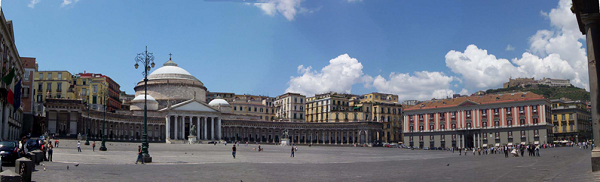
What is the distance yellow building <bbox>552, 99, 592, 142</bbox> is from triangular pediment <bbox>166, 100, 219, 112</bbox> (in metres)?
80.9

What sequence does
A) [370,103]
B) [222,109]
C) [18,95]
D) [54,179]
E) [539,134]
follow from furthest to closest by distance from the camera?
[370,103] < [222,109] < [539,134] < [18,95] < [54,179]

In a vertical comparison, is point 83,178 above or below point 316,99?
below

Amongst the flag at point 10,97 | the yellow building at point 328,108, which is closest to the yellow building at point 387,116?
the yellow building at point 328,108

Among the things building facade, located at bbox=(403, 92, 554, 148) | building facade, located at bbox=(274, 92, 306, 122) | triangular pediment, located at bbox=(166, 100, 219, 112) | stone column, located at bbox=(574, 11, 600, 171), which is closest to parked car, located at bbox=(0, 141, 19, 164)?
stone column, located at bbox=(574, 11, 600, 171)

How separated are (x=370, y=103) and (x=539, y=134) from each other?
51.9 m

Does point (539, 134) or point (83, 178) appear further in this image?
point (539, 134)

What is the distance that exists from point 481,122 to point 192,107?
65.1 meters

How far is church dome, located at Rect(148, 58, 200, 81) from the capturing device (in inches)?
5236

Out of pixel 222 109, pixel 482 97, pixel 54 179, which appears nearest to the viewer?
pixel 54 179

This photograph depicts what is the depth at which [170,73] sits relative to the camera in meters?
134

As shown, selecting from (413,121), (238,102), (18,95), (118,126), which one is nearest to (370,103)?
(413,121)

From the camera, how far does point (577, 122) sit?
114m

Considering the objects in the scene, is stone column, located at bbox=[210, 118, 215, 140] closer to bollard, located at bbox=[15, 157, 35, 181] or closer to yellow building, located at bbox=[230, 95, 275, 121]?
yellow building, located at bbox=[230, 95, 275, 121]

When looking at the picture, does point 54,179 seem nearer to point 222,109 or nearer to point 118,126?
point 118,126
